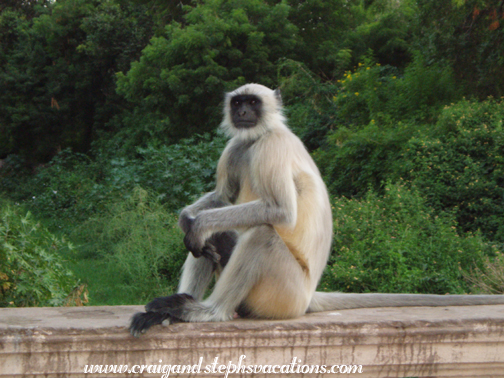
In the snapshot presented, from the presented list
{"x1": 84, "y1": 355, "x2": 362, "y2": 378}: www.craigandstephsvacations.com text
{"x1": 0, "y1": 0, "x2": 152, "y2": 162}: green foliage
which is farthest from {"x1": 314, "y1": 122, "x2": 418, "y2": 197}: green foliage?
{"x1": 0, "y1": 0, "x2": 152, "y2": 162}: green foliage

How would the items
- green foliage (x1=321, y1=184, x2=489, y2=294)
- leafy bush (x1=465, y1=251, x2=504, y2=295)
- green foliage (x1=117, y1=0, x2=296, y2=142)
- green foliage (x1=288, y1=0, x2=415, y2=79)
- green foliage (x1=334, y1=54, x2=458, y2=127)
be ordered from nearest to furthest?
leafy bush (x1=465, y1=251, x2=504, y2=295) < green foliage (x1=321, y1=184, x2=489, y2=294) < green foliage (x1=334, y1=54, x2=458, y2=127) < green foliage (x1=117, y1=0, x2=296, y2=142) < green foliage (x1=288, y1=0, x2=415, y2=79)

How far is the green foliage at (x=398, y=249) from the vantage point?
16.5 ft

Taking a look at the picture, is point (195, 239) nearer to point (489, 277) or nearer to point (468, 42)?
point (489, 277)

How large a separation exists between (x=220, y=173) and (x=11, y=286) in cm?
192

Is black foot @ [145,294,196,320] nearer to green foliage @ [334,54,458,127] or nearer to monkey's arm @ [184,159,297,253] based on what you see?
monkey's arm @ [184,159,297,253]

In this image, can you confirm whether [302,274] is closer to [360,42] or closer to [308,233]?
[308,233]

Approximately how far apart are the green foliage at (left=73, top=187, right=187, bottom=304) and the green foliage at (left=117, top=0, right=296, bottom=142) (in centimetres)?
400

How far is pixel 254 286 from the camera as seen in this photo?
2783mm

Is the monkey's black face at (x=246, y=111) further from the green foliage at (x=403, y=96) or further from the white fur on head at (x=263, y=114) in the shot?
the green foliage at (x=403, y=96)

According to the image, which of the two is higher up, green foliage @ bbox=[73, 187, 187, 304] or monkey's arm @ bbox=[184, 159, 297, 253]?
monkey's arm @ bbox=[184, 159, 297, 253]

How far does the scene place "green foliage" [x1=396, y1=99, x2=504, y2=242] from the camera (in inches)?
259

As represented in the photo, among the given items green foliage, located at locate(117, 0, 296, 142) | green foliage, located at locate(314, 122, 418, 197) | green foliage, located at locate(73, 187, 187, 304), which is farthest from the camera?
green foliage, located at locate(117, 0, 296, 142)

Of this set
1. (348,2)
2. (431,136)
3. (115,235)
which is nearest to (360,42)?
(348,2)

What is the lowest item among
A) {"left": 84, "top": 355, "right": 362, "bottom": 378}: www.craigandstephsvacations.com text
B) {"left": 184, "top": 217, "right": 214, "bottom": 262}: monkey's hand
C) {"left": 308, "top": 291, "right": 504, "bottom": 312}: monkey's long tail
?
{"left": 84, "top": 355, "right": 362, "bottom": 378}: www.craigandstephsvacations.com text
